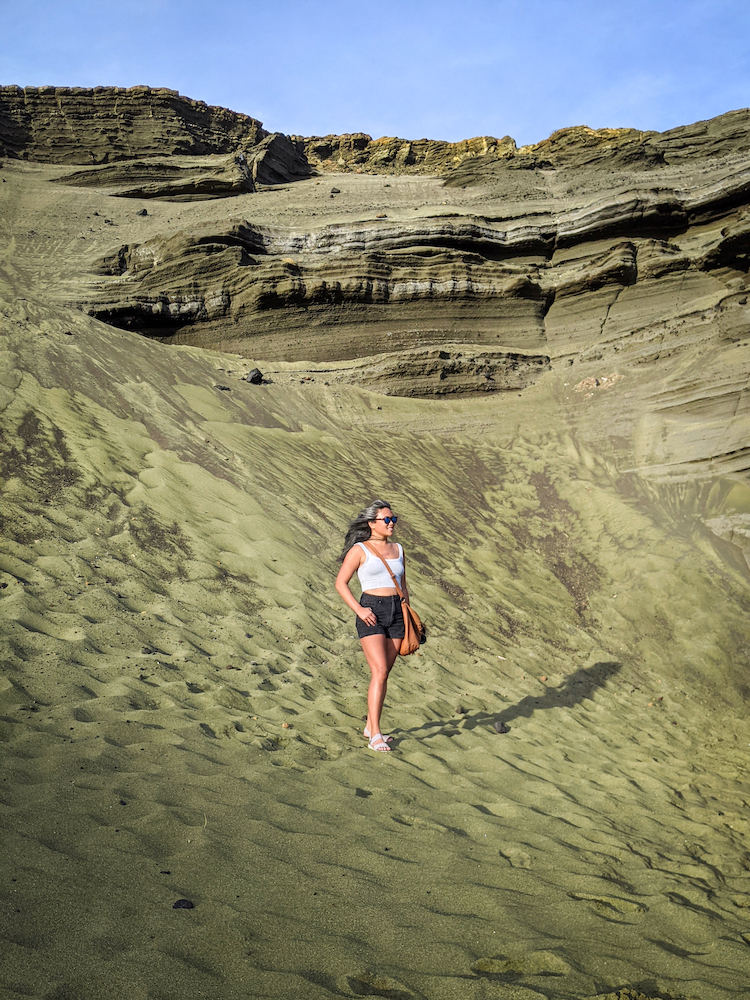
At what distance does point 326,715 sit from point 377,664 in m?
0.70

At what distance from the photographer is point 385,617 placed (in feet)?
12.9

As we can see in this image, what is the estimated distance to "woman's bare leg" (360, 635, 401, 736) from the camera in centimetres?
389

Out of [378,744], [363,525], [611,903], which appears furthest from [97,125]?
[611,903]

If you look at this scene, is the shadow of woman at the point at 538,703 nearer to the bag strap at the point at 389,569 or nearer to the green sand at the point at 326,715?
the green sand at the point at 326,715

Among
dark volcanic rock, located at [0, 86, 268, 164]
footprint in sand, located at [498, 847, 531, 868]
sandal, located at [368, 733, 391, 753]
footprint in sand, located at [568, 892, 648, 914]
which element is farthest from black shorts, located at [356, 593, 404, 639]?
dark volcanic rock, located at [0, 86, 268, 164]

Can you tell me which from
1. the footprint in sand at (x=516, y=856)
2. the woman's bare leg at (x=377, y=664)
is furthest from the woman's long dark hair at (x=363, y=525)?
the footprint in sand at (x=516, y=856)

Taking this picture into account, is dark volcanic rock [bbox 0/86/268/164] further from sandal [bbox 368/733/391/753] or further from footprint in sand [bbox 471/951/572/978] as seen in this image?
footprint in sand [bbox 471/951/572/978]

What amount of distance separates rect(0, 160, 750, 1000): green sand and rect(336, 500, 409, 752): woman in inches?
13.5

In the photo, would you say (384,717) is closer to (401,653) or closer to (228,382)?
(401,653)

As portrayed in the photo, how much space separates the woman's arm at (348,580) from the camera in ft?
12.6

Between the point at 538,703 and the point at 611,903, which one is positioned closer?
the point at 611,903

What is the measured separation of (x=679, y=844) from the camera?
3.62 meters

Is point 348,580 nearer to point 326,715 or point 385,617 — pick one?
point 385,617

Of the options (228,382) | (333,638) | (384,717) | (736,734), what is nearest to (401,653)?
(384,717)
